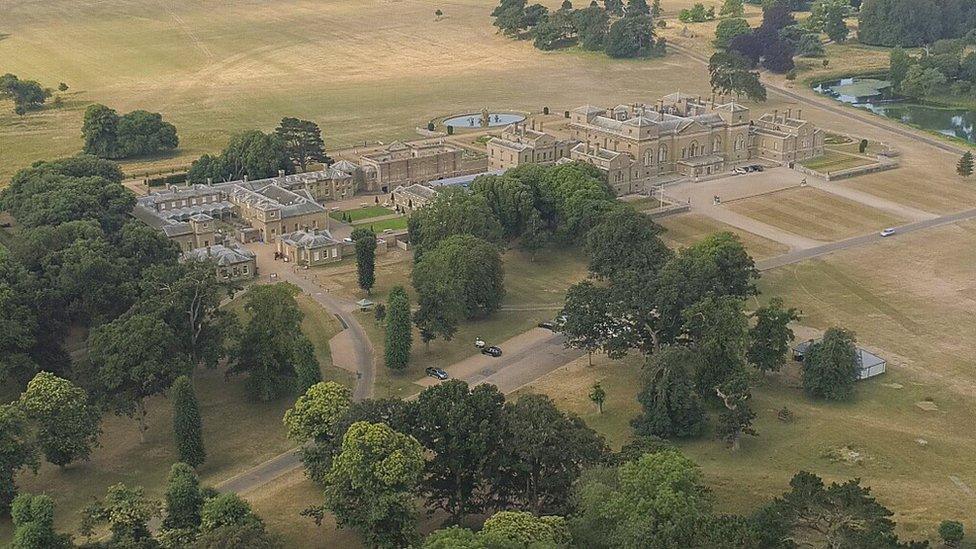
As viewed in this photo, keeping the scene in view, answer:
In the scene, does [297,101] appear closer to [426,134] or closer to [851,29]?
[426,134]

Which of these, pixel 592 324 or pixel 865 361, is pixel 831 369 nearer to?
pixel 865 361

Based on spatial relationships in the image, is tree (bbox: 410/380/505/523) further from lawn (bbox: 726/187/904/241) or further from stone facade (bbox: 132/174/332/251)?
lawn (bbox: 726/187/904/241)

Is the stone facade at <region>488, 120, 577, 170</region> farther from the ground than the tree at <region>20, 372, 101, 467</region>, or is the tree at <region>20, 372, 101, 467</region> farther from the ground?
the stone facade at <region>488, 120, 577, 170</region>

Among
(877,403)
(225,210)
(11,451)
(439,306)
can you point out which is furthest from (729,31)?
(11,451)

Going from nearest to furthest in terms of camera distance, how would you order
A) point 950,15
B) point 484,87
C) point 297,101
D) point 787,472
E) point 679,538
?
1. point 679,538
2. point 787,472
3. point 297,101
4. point 484,87
5. point 950,15

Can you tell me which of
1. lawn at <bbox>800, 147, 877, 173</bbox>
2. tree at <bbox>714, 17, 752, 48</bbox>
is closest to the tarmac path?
lawn at <bbox>800, 147, 877, 173</bbox>

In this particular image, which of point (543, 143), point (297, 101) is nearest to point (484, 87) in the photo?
point (297, 101)

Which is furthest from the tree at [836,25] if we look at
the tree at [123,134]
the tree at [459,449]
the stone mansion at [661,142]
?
the tree at [459,449]
